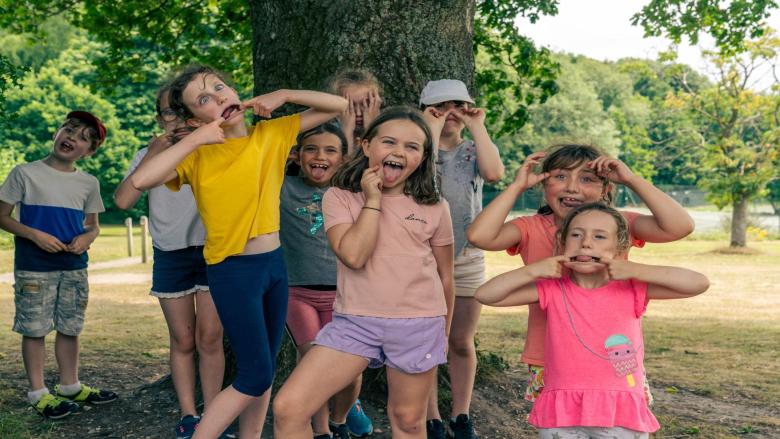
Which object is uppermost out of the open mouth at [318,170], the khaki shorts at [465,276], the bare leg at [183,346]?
the open mouth at [318,170]

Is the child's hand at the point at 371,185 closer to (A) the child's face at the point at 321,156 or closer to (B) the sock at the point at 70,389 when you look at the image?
(A) the child's face at the point at 321,156

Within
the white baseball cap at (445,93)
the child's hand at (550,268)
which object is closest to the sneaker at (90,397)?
the white baseball cap at (445,93)

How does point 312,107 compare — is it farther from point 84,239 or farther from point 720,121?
point 720,121

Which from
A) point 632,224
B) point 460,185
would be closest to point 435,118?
point 460,185

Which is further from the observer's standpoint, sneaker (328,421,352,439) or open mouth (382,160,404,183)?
A: sneaker (328,421,352,439)

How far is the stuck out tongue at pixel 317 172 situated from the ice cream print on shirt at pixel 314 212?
10 cm

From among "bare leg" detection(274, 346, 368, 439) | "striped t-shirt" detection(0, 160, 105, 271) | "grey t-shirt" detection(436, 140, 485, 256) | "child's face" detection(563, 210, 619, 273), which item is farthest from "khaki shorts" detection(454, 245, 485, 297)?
"striped t-shirt" detection(0, 160, 105, 271)

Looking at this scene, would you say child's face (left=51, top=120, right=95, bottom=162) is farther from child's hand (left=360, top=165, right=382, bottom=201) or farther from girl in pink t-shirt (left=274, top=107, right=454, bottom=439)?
child's hand (left=360, top=165, right=382, bottom=201)

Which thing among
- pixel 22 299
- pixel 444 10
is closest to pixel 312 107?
pixel 444 10

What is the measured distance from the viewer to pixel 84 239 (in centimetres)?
556

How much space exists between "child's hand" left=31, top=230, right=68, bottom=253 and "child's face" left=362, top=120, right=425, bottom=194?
2.71 metres

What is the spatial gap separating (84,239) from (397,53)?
2388 mm

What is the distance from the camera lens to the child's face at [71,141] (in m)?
5.46

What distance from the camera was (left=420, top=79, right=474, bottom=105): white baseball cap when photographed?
4.36 m
